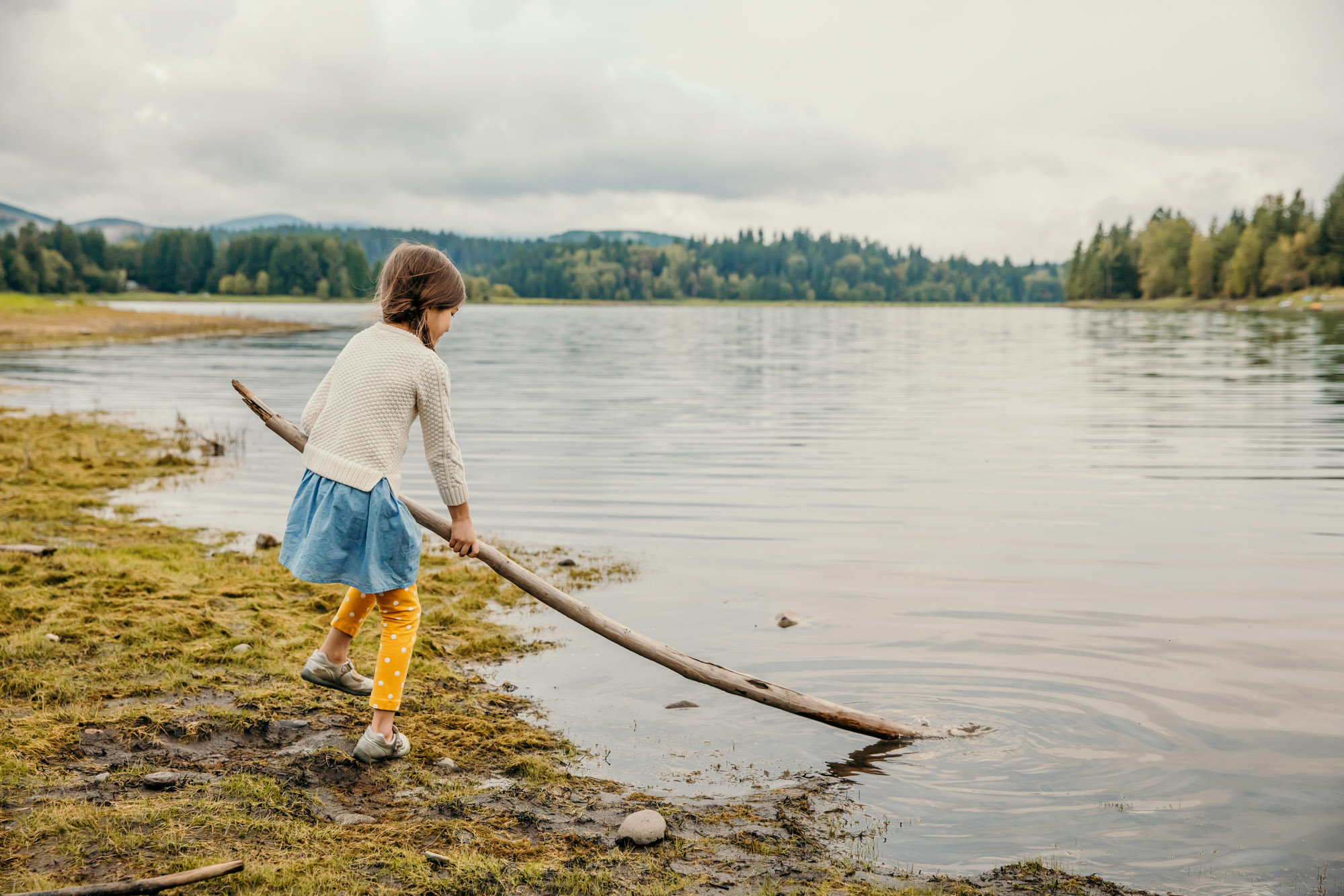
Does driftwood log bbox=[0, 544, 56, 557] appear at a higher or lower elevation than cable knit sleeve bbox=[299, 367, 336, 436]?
lower

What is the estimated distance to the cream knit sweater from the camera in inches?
197

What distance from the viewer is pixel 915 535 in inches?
483

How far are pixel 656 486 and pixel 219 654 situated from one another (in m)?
9.23

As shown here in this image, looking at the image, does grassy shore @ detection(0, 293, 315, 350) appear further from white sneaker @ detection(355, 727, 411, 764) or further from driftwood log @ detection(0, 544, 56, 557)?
white sneaker @ detection(355, 727, 411, 764)

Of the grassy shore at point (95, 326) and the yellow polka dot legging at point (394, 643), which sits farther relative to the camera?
the grassy shore at point (95, 326)

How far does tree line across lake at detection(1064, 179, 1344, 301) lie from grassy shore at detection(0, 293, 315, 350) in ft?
359

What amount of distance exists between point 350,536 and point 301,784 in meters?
A: 1.27

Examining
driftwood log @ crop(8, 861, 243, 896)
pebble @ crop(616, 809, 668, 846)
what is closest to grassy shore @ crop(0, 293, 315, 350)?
driftwood log @ crop(8, 861, 243, 896)

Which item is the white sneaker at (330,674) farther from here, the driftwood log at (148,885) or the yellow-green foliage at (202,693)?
the driftwood log at (148,885)

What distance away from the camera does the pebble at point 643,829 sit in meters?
4.57

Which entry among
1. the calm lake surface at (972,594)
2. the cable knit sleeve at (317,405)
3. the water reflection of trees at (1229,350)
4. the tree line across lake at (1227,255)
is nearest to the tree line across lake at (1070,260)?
the tree line across lake at (1227,255)

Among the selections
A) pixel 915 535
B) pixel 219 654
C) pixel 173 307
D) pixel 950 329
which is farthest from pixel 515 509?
pixel 173 307

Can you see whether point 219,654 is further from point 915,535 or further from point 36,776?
point 915,535

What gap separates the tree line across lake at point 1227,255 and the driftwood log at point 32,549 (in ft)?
427
